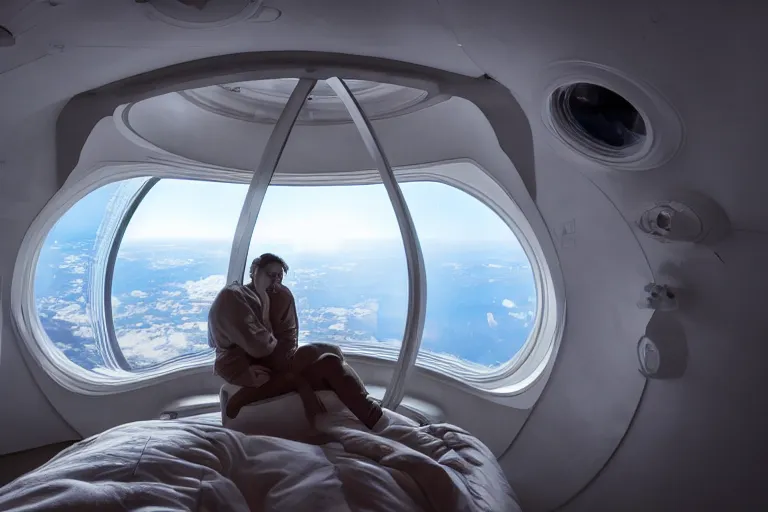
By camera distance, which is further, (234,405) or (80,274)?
(80,274)

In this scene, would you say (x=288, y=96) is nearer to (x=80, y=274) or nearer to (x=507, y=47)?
(x=507, y=47)

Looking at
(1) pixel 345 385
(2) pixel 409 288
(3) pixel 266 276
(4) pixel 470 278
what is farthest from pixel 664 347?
(4) pixel 470 278

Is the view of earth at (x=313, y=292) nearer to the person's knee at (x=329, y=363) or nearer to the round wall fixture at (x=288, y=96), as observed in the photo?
the round wall fixture at (x=288, y=96)

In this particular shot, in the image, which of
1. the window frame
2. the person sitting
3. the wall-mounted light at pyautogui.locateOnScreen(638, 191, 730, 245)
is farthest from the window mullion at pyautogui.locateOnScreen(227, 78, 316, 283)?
the wall-mounted light at pyautogui.locateOnScreen(638, 191, 730, 245)

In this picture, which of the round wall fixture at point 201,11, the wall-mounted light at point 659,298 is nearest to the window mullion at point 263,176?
the round wall fixture at point 201,11

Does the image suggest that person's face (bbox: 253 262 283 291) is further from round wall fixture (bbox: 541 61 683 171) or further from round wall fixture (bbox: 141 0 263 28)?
round wall fixture (bbox: 541 61 683 171)

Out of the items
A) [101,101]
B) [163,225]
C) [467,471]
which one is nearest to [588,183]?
[467,471]
